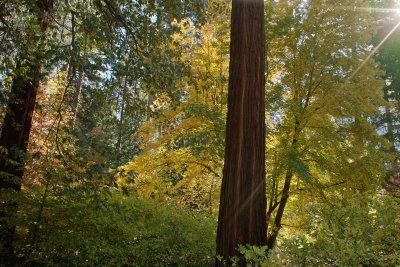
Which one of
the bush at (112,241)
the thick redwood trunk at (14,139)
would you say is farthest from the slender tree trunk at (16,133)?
the bush at (112,241)

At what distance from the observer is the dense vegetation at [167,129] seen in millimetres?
4719

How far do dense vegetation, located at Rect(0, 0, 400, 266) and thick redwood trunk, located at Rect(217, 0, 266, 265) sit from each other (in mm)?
432

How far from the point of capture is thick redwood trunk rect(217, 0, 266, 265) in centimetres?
417

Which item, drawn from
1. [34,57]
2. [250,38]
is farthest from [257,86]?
[34,57]

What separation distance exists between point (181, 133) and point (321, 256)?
5.07 metres

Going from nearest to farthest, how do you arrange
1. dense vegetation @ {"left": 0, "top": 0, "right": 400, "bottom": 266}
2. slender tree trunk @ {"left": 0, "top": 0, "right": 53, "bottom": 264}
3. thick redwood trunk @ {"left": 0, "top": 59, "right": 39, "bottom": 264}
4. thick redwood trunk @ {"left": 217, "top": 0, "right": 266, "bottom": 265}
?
thick redwood trunk @ {"left": 217, "top": 0, "right": 266, "bottom": 265}, dense vegetation @ {"left": 0, "top": 0, "right": 400, "bottom": 266}, slender tree trunk @ {"left": 0, "top": 0, "right": 53, "bottom": 264}, thick redwood trunk @ {"left": 0, "top": 59, "right": 39, "bottom": 264}

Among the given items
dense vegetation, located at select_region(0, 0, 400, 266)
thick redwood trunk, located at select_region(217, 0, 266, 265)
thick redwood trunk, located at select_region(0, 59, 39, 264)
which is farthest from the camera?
thick redwood trunk, located at select_region(0, 59, 39, 264)

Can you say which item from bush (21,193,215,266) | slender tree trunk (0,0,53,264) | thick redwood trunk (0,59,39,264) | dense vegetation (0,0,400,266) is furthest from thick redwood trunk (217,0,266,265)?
thick redwood trunk (0,59,39,264)

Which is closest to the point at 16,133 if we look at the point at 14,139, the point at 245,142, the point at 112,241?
the point at 14,139

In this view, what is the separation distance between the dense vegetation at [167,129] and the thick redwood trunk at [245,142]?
0.43 metres

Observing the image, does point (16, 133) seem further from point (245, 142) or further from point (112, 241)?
point (245, 142)

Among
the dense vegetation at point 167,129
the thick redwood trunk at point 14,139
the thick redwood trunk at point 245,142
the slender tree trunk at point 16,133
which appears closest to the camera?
the thick redwood trunk at point 245,142

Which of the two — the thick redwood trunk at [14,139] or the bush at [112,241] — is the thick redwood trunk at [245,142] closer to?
the bush at [112,241]

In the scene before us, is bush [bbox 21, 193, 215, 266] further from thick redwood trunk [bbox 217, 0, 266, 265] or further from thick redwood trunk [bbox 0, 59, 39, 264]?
thick redwood trunk [bbox 217, 0, 266, 265]
